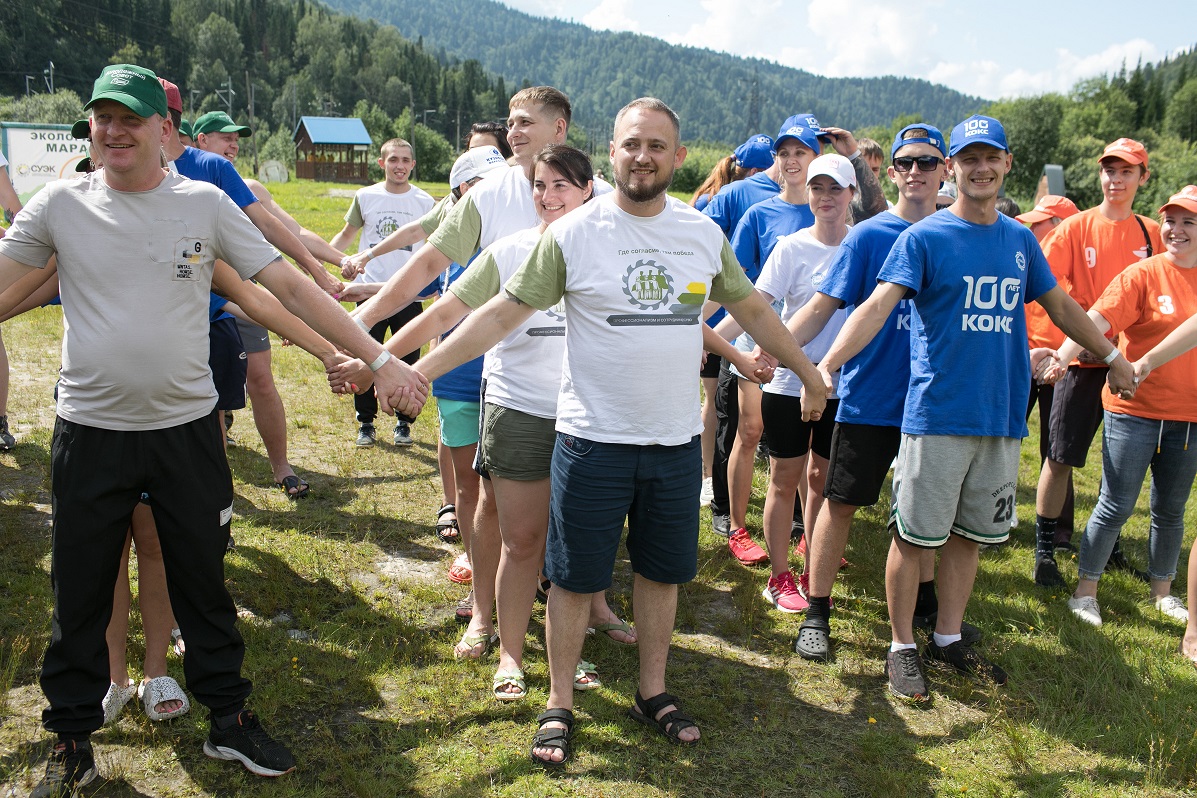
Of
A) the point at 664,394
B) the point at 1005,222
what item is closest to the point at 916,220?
the point at 1005,222

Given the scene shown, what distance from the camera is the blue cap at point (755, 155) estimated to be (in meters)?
6.96

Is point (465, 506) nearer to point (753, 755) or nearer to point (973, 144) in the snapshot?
point (753, 755)

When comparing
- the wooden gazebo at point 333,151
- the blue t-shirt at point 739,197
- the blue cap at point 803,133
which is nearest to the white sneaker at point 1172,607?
the blue cap at point 803,133

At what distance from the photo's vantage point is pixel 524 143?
13.9 ft

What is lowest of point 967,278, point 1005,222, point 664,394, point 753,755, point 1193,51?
point 753,755

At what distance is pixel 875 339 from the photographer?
414 centimetres

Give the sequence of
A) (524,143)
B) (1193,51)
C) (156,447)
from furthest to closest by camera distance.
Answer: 1. (1193,51)
2. (524,143)
3. (156,447)

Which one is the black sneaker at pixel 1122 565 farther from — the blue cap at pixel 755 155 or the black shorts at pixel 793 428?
the blue cap at pixel 755 155

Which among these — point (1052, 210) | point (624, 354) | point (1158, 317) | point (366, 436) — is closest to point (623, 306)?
point (624, 354)

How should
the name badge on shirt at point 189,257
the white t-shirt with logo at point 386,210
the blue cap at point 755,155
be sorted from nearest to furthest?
the name badge on shirt at point 189,257
the blue cap at point 755,155
the white t-shirt with logo at point 386,210

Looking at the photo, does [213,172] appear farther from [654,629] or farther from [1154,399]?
[1154,399]

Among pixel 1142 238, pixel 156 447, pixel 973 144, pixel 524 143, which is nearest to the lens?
pixel 156 447

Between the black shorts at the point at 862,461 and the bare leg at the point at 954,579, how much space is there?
42 centimetres

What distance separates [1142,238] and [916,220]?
2268mm
